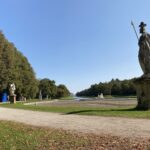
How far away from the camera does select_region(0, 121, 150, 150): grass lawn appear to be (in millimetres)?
10734

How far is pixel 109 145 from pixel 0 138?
430 centimetres

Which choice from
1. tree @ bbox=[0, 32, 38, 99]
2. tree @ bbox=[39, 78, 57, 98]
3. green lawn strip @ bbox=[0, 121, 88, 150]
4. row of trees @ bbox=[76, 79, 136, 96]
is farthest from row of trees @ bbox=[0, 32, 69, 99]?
green lawn strip @ bbox=[0, 121, 88, 150]

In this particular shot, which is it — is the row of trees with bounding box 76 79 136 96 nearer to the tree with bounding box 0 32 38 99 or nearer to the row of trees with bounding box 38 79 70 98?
the row of trees with bounding box 38 79 70 98

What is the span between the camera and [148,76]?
2211 centimetres

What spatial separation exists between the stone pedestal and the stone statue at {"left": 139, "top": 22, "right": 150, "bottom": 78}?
572 mm

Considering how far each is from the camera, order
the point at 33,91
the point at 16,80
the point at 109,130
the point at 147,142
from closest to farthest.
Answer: the point at 147,142 < the point at 109,130 < the point at 16,80 < the point at 33,91

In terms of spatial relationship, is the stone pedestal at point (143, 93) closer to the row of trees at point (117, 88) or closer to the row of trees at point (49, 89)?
the row of trees at point (117, 88)

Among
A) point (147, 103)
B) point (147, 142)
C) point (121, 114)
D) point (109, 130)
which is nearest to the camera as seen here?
point (147, 142)

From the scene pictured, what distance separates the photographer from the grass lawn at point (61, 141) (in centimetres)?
1073

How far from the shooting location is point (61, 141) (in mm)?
11906

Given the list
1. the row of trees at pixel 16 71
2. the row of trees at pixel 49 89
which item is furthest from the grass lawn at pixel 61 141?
the row of trees at pixel 49 89

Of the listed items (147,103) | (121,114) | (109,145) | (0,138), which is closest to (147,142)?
(109,145)

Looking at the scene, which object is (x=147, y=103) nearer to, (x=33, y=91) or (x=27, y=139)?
(x=27, y=139)

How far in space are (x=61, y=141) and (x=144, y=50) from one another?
42.6 ft
